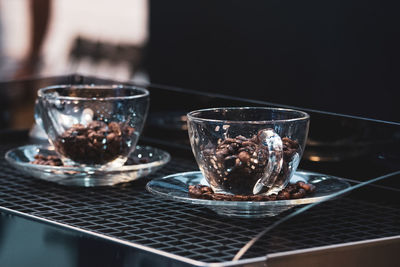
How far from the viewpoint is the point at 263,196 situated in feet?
3.64

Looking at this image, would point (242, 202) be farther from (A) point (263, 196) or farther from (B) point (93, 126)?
(B) point (93, 126)

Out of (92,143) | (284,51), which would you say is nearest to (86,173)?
(92,143)

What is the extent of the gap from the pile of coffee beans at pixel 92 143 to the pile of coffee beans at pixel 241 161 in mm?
239

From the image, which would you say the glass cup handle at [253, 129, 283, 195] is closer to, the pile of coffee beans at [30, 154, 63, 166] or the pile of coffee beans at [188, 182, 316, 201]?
the pile of coffee beans at [188, 182, 316, 201]

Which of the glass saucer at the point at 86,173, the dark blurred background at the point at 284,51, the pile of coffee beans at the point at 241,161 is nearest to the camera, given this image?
the pile of coffee beans at the point at 241,161

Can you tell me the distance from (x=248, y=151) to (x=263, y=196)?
2.7 inches

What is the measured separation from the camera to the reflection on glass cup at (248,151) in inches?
42.9

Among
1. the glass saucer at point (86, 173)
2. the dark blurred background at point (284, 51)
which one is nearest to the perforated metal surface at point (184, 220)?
the glass saucer at point (86, 173)

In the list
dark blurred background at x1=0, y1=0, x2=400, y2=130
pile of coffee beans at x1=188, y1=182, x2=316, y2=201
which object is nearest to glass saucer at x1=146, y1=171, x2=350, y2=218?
pile of coffee beans at x1=188, y1=182, x2=316, y2=201

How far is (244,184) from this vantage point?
1.10m

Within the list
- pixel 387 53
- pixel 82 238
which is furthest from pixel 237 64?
pixel 82 238

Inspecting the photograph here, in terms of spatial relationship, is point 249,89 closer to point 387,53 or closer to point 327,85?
point 327,85

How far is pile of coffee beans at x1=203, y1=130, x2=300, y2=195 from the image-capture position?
42.9 inches

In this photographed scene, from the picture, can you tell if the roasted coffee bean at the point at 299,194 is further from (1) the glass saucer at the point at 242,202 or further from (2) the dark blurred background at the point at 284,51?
(2) the dark blurred background at the point at 284,51
